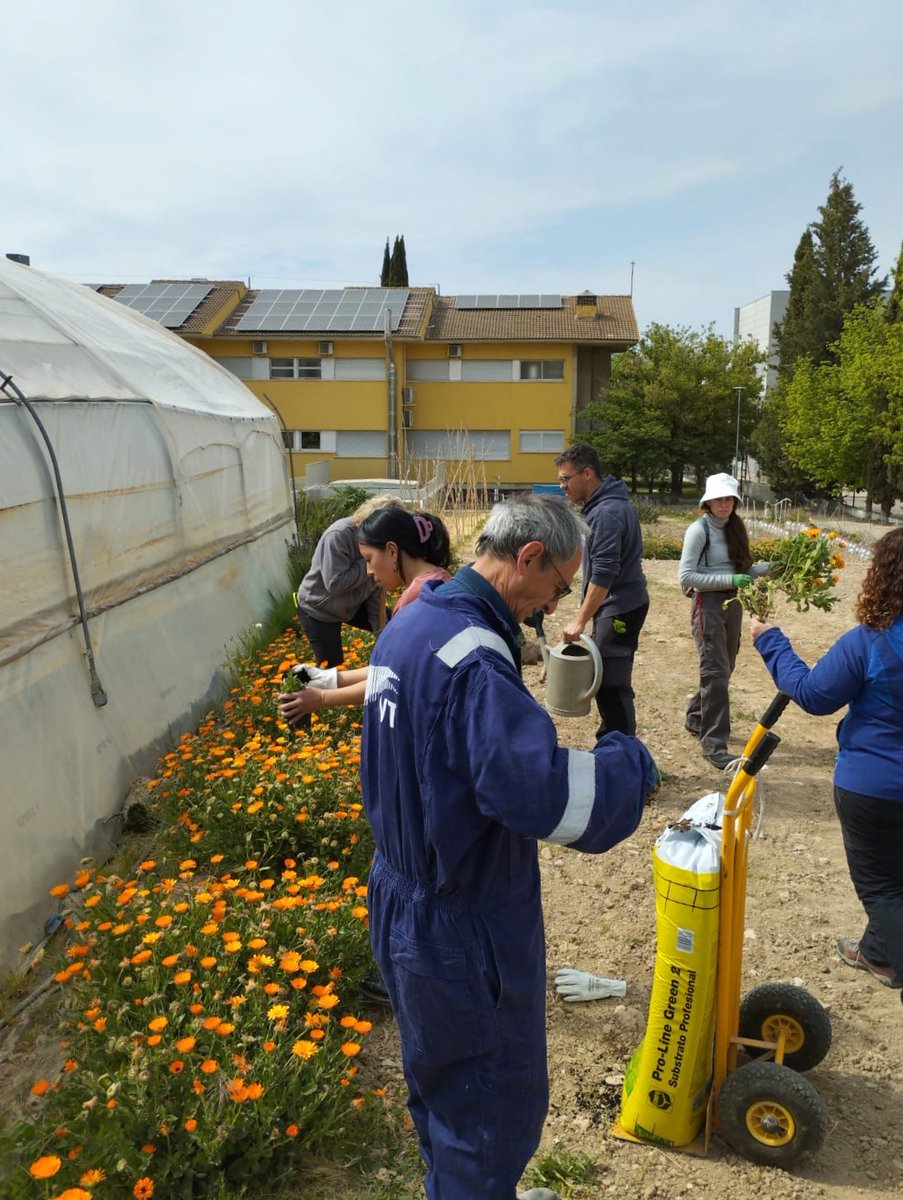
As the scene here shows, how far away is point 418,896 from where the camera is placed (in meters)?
1.94

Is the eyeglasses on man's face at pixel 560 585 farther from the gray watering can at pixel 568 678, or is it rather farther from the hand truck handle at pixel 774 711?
the gray watering can at pixel 568 678

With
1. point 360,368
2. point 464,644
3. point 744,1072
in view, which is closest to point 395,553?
point 464,644

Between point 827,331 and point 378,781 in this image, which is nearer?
point 378,781

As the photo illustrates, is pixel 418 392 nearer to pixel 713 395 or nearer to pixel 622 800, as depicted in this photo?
pixel 713 395

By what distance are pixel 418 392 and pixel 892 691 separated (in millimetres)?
30887

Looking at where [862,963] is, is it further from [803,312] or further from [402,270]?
[402,270]

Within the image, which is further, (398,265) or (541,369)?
(398,265)

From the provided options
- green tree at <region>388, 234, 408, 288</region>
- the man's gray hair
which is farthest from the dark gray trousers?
green tree at <region>388, 234, 408, 288</region>

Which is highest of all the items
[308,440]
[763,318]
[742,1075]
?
[763,318]

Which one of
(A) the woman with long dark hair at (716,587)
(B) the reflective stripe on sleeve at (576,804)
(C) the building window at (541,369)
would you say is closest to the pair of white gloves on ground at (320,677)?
(B) the reflective stripe on sleeve at (576,804)

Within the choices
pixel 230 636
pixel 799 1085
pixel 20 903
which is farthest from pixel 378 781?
pixel 230 636

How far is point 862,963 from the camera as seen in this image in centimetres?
373

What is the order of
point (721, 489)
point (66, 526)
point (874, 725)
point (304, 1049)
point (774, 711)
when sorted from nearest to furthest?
1. point (304, 1049)
2. point (774, 711)
3. point (874, 725)
4. point (66, 526)
5. point (721, 489)

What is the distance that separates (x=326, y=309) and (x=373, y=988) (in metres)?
30.9
